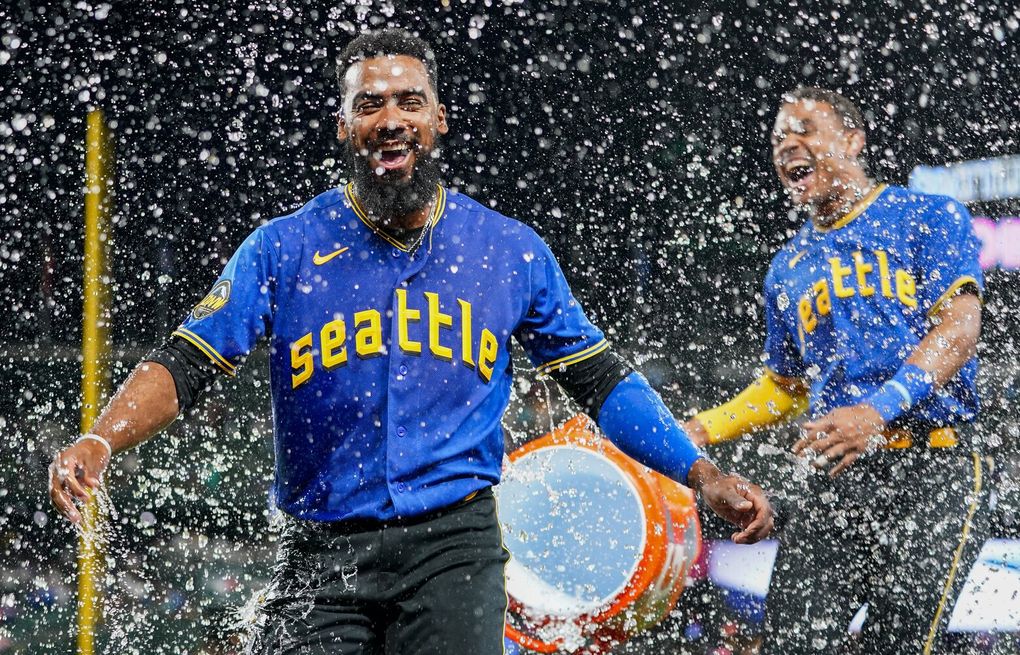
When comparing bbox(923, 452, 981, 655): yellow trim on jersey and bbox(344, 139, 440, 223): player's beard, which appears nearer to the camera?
bbox(344, 139, 440, 223): player's beard

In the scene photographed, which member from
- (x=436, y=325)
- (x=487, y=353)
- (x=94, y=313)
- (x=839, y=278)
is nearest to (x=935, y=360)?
(x=839, y=278)

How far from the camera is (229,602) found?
291 inches

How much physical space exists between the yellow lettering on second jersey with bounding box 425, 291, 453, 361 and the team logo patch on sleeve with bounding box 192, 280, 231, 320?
0.45 m

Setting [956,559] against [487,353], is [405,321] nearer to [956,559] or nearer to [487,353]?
[487,353]

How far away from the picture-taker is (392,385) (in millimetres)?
2459

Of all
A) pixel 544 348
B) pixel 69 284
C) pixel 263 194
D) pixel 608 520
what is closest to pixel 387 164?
pixel 544 348

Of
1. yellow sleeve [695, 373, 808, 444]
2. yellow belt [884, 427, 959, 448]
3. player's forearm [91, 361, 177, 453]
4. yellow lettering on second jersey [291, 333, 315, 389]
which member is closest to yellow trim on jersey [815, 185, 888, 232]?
yellow sleeve [695, 373, 808, 444]

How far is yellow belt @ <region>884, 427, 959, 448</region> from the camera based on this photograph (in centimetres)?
370

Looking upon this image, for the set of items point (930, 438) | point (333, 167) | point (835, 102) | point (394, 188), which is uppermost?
point (333, 167)

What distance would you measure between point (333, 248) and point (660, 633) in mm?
2479

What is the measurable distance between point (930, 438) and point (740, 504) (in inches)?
63.6

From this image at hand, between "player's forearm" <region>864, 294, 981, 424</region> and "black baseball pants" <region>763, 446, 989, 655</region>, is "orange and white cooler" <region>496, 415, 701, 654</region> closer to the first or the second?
"black baseball pants" <region>763, 446, 989, 655</region>

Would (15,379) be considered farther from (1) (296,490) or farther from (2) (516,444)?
(1) (296,490)

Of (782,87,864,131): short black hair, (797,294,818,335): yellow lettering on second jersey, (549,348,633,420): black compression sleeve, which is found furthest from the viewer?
(782,87,864,131): short black hair
